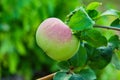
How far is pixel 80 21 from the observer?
0.34 meters

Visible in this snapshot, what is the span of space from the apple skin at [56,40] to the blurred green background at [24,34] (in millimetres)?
1729

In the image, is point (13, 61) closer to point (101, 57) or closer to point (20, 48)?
point (20, 48)

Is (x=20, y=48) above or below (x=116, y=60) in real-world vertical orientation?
below

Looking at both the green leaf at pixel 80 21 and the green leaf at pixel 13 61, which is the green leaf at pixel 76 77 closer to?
the green leaf at pixel 80 21

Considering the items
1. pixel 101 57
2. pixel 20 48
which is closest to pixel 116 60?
pixel 101 57

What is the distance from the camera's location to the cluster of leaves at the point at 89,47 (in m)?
0.34

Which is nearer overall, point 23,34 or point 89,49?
point 89,49

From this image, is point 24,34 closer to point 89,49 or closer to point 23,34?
point 23,34

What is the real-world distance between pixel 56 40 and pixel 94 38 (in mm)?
46

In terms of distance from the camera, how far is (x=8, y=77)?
2373 mm

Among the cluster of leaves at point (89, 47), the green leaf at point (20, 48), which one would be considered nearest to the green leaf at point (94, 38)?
the cluster of leaves at point (89, 47)

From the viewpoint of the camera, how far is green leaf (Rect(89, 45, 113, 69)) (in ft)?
1.30

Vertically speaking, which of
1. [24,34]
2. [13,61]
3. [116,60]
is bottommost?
[13,61]

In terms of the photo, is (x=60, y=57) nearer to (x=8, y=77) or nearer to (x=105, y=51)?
(x=105, y=51)
